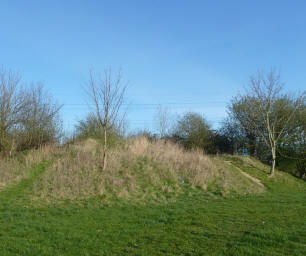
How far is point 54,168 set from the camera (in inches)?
597

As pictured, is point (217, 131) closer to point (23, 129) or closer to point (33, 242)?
point (23, 129)

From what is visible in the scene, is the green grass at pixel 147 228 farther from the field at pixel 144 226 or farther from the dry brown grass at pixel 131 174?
the dry brown grass at pixel 131 174

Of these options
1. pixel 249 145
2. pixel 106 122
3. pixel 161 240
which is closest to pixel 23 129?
pixel 106 122

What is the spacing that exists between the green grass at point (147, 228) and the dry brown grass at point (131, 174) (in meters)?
1.24

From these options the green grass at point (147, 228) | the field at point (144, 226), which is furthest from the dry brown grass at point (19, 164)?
the green grass at point (147, 228)

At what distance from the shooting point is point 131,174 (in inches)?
605

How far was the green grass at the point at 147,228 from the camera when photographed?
5500 millimetres

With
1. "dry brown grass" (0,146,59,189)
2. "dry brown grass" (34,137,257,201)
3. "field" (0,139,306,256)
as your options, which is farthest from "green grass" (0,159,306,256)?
"dry brown grass" (0,146,59,189)

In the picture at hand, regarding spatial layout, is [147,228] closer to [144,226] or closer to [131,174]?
[144,226]

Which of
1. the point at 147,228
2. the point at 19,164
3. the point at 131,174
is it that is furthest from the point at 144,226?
the point at 19,164

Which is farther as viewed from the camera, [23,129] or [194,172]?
[23,129]


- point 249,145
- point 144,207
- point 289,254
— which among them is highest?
point 249,145

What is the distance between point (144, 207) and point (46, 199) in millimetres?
4728

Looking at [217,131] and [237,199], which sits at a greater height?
[217,131]
